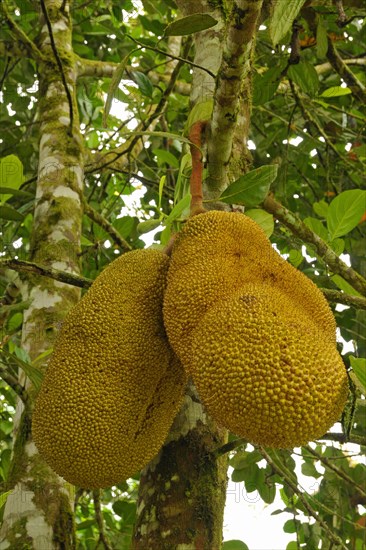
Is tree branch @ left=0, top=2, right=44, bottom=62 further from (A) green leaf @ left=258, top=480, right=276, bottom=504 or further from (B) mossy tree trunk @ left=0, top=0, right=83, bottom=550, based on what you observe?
(A) green leaf @ left=258, top=480, right=276, bottom=504

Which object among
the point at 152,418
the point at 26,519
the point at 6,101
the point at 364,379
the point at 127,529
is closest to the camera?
the point at 364,379

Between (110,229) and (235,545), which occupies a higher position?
(110,229)

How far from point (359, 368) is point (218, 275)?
0.27 metres

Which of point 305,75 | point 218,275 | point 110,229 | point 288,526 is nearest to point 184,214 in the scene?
point 218,275

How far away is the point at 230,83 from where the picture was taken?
41.6 inches

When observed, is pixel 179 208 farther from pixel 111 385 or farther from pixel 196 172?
pixel 111 385

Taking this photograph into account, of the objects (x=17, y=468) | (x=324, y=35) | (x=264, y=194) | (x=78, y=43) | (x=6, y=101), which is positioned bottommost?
(x=17, y=468)

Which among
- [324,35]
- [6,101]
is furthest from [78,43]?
[324,35]

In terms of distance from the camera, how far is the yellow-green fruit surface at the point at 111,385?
3.36 feet

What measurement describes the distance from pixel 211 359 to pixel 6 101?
2641mm

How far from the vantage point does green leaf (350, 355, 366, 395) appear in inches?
33.4

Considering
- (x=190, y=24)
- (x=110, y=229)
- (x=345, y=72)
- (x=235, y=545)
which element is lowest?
(x=235, y=545)

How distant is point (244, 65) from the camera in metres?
1.02

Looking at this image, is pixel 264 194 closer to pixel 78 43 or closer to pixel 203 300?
pixel 203 300
